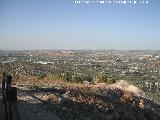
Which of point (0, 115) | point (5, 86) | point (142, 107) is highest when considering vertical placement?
point (5, 86)

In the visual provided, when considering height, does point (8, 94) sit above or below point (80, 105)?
above

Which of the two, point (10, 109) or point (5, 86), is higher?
point (5, 86)

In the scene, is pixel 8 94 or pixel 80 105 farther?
pixel 80 105

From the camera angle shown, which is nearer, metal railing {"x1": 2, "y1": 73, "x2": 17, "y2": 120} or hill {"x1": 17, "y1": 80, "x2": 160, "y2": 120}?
metal railing {"x1": 2, "y1": 73, "x2": 17, "y2": 120}

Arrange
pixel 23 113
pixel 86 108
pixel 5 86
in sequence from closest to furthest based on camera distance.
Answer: pixel 5 86 < pixel 23 113 < pixel 86 108

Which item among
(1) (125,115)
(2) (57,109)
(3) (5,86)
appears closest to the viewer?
(3) (5,86)

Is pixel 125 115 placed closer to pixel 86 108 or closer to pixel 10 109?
pixel 86 108

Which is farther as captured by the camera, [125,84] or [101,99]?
[125,84]

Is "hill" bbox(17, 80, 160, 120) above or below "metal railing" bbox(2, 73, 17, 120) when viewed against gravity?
below

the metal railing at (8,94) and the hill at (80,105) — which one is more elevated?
the metal railing at (8,94)

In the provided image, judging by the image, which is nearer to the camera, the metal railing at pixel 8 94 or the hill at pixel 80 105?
the metal railing at pixel 8 94

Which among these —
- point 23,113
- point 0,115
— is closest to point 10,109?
point 0,115
